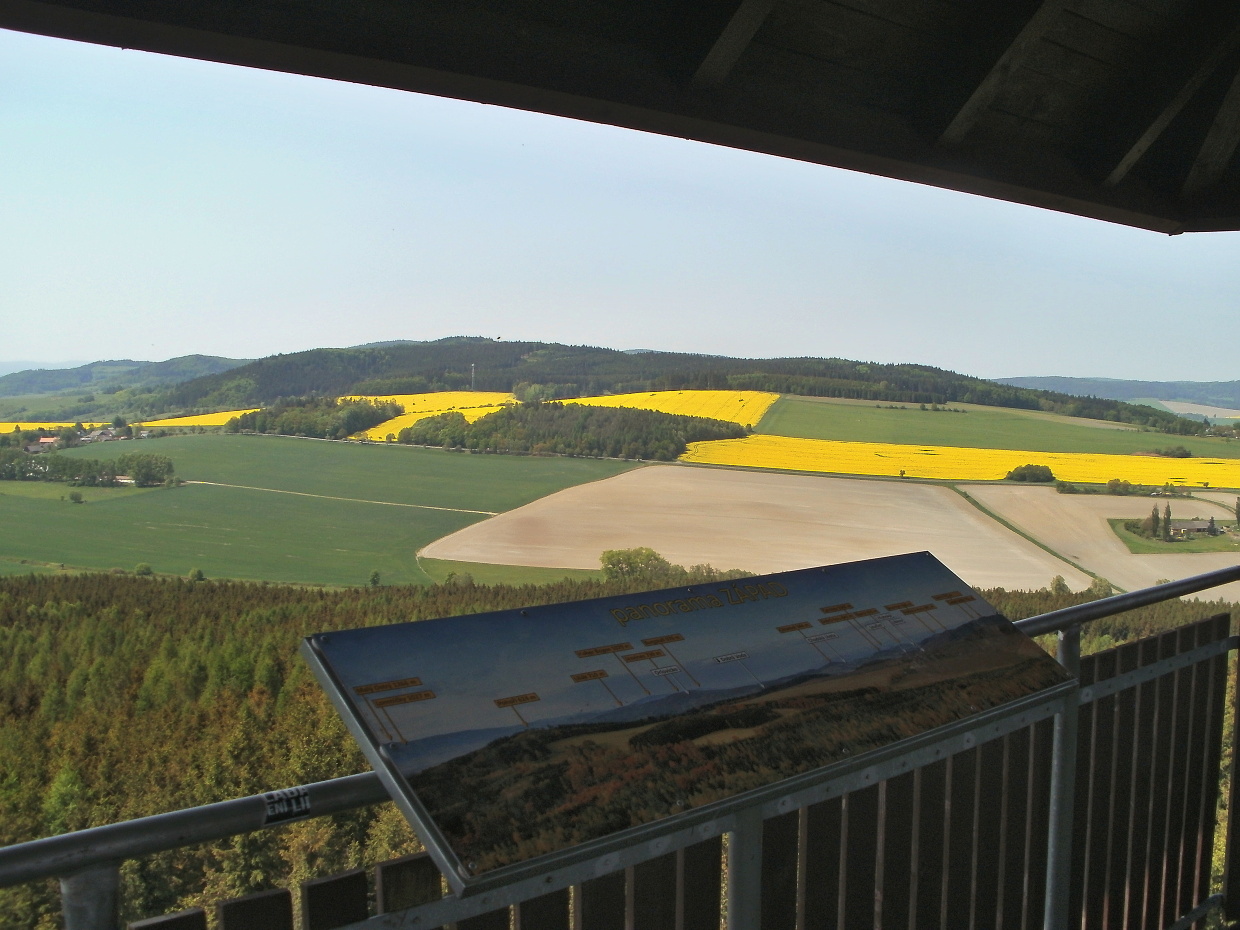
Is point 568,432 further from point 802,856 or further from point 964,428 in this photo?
point 802,856

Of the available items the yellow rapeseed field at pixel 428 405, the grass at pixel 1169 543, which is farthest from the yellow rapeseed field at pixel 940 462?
the yellow rapeseed field at pixel 428 405

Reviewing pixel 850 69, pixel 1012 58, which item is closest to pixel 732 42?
pixel 850 69

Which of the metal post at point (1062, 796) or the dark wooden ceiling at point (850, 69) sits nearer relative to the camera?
the dark wooden ceiling at point (850, 69)

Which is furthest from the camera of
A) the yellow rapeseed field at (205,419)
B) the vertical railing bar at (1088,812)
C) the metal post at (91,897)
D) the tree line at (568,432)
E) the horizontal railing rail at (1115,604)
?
the tree line at (568,432)

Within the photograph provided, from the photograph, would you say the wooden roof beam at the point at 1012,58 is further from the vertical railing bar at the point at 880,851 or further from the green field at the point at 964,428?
the green field at the point at 964,428

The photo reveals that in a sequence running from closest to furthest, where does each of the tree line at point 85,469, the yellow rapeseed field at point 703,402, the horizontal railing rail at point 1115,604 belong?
1. the horizontal railing rail at point 1115,604
2. the tree line at point 85,469
3. the yellow rapeseed field at point 703,402

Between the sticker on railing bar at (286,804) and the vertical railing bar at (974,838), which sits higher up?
the sticker on railing bar at (286,804)
